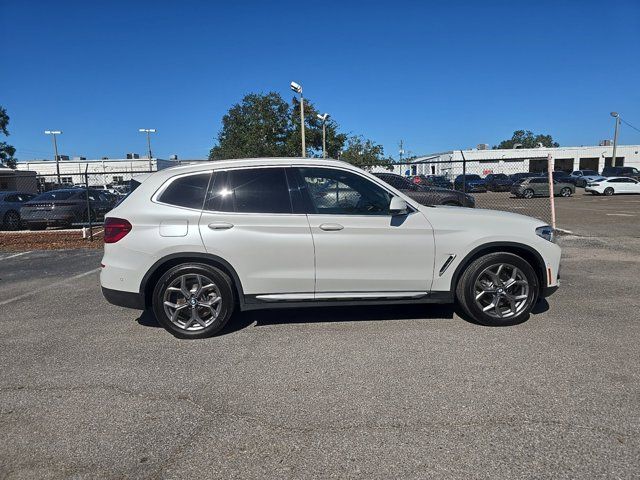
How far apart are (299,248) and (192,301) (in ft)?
3.92

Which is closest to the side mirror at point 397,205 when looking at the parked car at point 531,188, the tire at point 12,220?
the tire at point 12,220

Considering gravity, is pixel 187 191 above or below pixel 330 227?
above

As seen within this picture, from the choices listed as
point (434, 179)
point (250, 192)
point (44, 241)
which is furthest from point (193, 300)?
point (434, 179)

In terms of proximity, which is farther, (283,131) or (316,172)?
(283,131)

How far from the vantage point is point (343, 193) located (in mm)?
4637

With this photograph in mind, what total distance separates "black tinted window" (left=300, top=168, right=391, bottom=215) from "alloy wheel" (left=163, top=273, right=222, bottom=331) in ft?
4.39

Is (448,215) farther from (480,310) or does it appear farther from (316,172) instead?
(316,172)

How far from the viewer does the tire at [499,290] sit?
182 inches

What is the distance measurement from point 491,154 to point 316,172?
6344cm

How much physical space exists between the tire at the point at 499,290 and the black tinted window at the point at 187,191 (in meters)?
2.80

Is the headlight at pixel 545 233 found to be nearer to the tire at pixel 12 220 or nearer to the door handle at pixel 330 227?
the door handle at pixel 330 227

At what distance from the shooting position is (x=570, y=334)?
4445 millimetres

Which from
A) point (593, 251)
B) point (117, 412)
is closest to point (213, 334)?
point (117, 412)

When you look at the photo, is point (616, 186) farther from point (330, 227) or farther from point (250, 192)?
point (250, 192)
